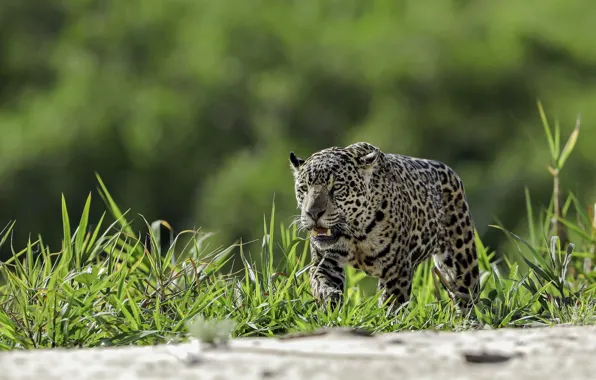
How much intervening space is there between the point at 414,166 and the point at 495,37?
26405 millimetres

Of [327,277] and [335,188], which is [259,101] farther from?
[327,277]

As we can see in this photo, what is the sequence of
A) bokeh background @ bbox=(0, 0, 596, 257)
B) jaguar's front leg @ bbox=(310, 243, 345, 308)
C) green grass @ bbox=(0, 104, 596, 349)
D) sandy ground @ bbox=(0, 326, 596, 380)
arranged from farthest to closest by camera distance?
bokeh background @ bbox=(0, 0, 596, 257) → jaguar's front leg @ bbox=(310, 243, 345, 308) → green grass @ bbox=(0, 104, 596, 349) → sandy ground @ bbox=(0, 326, 596, 380)

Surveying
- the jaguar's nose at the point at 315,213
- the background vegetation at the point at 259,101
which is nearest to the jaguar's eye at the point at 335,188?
the jaguar's nose at the point at 315,213

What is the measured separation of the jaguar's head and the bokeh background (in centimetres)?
1841

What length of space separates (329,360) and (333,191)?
322 centimetres

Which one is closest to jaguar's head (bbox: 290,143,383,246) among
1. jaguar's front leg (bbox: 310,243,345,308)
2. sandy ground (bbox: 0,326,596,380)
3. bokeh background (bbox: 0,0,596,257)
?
jaguar's front leg (bbox: 310,243,345,308)

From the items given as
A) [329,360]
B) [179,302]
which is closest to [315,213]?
[179,302]

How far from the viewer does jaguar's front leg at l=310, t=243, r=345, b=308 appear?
790 cm

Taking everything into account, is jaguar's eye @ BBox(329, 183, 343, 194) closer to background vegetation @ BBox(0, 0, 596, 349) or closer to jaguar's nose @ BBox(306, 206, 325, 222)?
jaguar's nose @ BBox(306, 206, 325, 222)

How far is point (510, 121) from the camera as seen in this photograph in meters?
32.8

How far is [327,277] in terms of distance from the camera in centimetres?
823

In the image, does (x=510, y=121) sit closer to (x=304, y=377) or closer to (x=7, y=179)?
(x=7, y=179)

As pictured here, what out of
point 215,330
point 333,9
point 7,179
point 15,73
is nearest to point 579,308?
point 215,330

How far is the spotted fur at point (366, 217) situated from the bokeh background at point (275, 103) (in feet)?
59.0
